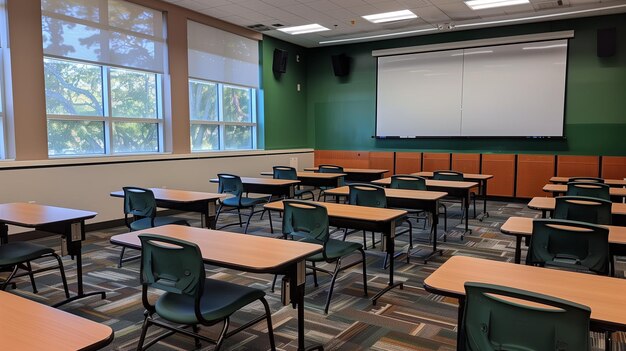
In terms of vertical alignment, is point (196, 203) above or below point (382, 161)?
below

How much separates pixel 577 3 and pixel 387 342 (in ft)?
22.9

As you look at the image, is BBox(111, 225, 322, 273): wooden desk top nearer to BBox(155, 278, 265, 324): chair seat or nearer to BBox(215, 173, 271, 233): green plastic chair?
BBox(155, 278, 265, 324): chair seat

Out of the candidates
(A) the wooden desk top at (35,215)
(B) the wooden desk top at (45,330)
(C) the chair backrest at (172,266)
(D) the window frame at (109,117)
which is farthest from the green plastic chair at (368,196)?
(D) the window frame at (109,117)

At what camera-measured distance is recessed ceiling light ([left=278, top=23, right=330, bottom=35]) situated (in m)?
8.67

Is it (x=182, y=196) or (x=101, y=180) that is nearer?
(x=182, y=196)

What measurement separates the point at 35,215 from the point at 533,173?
8.17m

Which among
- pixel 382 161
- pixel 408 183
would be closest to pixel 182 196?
pixel 408 183

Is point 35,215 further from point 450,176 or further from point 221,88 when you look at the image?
point 221,88

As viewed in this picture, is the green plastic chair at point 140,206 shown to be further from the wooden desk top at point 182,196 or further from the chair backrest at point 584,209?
the chair backrest at point 584,209

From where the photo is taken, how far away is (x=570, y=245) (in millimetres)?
2508

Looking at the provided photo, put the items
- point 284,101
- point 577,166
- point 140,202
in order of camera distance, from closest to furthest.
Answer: point 140,202, point 577,166, point 284,101

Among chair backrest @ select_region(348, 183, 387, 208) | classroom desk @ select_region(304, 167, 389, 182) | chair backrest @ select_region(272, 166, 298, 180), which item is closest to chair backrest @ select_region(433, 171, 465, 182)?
classroom desk @ select_region(304, 167, 389, 182)

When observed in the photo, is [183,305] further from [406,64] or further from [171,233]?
[406,64]

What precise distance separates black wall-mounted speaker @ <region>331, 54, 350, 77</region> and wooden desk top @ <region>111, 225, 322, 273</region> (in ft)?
26.7
